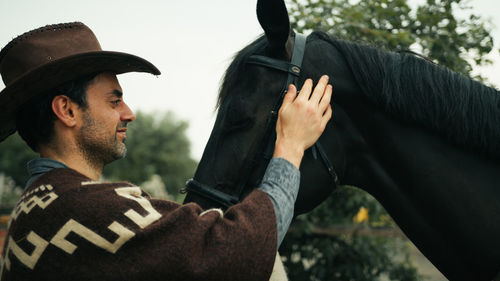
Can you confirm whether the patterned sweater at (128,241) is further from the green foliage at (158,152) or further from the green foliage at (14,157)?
the green foliage at (158,152)

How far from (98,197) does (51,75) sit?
604 millimetres

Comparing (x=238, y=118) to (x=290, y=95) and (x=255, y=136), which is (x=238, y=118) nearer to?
(x=255, y=136)

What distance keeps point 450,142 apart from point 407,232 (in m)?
0.52

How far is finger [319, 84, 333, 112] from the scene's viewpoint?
67.0 inches

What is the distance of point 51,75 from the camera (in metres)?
1.51

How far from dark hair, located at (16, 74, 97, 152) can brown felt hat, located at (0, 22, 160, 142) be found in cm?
3

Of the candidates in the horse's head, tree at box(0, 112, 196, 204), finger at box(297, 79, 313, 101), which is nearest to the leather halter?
the horse's head

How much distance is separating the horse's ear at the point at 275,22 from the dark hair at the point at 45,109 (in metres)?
0.85

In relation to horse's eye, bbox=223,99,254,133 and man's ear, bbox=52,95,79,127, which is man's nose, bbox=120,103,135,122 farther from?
horse's eye, bbox=223,99,254,133

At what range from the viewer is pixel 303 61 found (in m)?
1.93

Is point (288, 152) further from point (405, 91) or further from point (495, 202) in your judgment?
point (495, 202)

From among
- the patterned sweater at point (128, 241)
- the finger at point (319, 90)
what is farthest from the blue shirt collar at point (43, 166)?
the finger at point (319, 90)

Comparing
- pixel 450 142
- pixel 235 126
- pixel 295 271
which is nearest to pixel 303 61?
pixel 235 126

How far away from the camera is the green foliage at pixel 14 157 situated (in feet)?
116
